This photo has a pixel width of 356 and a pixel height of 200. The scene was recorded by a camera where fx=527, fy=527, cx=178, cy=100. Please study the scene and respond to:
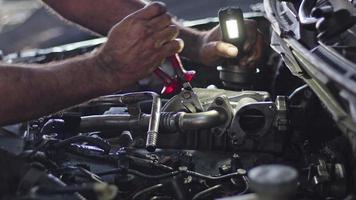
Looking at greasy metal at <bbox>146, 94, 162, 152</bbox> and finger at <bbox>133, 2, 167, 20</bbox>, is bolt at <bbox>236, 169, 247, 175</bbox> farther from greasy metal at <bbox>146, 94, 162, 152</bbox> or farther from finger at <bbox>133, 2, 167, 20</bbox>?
finger at <bbox>133, 2, 167, 20</bbox>

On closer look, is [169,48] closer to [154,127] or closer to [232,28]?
[154,127]

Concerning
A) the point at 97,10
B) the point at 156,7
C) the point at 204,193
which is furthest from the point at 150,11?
the point at 97,10

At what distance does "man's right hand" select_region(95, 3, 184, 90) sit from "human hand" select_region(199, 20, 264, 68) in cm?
27

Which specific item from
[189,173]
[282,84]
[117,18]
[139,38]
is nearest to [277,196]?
[189,173]

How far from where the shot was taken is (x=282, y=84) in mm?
1775

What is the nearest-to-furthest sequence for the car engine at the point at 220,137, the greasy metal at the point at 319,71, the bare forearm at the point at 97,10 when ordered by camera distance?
the greasy metal at the point at 319,71
the car engine at the point at 220,137
the bare forearm at the point at 97,10

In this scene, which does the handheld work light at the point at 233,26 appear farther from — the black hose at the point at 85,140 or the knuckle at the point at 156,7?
the black hose at the point at 85,140

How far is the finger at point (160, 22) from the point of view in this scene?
126 centimetres

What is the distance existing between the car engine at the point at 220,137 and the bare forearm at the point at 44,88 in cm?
6

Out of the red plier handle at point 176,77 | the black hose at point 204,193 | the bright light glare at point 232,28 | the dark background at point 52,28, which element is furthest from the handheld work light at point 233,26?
the dark background at point 52,28

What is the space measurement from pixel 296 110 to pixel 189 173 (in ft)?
1.16

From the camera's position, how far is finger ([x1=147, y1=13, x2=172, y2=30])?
1260 millimetres

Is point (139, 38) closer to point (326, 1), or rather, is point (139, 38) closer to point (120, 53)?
point (120, 53)

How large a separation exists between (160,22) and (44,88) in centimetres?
33
